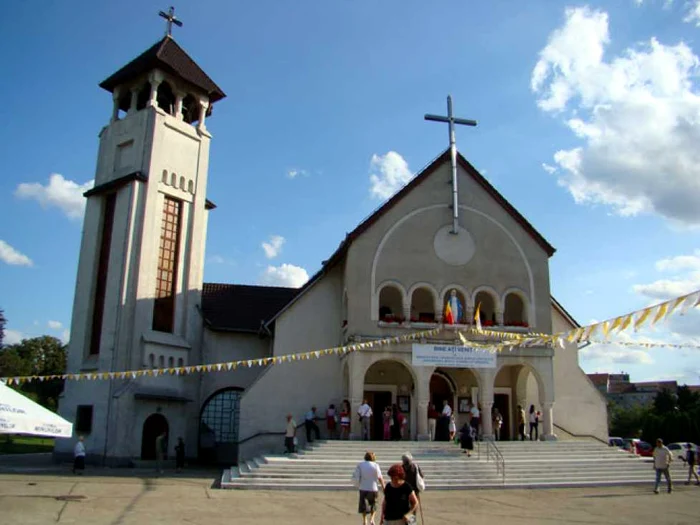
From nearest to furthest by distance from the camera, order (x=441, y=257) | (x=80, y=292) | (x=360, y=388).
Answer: (x=360, y=388)
(x=441, y=257)
(x=80, y=292)

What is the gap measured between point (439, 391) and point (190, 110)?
→ 18.4 m

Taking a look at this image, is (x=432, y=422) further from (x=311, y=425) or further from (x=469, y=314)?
(x=311, y=425)

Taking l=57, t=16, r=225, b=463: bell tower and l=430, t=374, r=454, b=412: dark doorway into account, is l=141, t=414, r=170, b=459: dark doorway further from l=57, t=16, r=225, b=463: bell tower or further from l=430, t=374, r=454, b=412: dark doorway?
l=430, t=374, r=454, b=412: dark doorway

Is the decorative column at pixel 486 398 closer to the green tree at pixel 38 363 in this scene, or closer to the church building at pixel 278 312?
the church building at pixel 278 312

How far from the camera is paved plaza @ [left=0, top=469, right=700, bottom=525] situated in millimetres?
13289

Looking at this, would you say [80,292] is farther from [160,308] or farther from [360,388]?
[360,388]

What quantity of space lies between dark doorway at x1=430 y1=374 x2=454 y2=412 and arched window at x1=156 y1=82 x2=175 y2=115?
696 inches

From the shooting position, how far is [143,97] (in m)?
31.2

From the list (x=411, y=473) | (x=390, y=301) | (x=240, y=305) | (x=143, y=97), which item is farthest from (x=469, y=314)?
(x=143, y=97)

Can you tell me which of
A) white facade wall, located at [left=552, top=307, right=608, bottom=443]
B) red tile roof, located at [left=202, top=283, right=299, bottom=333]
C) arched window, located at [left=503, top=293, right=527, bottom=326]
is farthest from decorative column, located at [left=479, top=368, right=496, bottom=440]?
red tile roof, located at [left=202, top=283, right=299, bottom=333]

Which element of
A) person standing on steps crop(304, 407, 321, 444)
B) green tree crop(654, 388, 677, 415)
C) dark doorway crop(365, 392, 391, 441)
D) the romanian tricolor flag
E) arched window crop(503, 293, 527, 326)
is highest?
arched window crop(503, 293, 527, 326)

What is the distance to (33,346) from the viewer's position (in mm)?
78438

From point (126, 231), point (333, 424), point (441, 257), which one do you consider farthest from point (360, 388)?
point (126, 231)

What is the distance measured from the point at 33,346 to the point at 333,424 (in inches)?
2574
